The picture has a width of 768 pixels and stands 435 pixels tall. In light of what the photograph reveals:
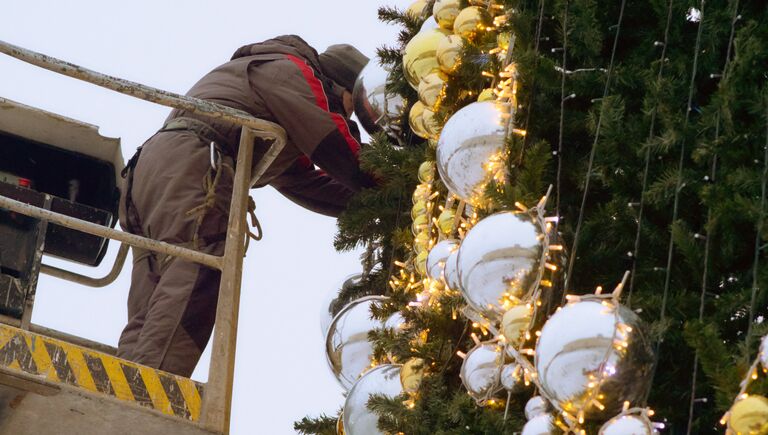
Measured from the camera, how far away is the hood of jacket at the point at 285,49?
20.1 ft

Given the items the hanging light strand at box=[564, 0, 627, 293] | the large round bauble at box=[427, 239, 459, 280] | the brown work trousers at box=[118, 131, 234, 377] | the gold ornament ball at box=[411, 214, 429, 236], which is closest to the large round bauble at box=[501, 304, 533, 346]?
the hanging light strand at box=[564, 0, 627, 293]

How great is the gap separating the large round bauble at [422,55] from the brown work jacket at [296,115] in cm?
67

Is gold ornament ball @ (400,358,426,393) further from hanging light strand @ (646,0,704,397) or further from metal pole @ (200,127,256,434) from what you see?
hanging light strand @ (646,0,704,397)

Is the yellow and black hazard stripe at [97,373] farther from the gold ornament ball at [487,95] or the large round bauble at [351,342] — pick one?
the gold ornament ball at [487,95]

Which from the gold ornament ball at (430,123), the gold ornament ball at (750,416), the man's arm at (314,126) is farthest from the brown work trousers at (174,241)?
the gold ornament ball at (750,416)

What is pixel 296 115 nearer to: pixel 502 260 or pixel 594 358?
pixel 502 260

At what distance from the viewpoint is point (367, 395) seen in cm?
475

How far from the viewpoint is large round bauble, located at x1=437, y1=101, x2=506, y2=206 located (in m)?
4.38

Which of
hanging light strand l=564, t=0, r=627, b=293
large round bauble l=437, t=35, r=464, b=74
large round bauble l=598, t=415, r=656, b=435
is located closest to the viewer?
large round bauble l=598, t=415, r=656, b=435

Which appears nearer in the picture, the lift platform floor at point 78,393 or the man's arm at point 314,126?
the lift platform floor at point 78,393

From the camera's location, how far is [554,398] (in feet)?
11.9

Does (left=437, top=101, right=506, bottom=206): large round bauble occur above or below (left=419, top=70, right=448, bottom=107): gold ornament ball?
below

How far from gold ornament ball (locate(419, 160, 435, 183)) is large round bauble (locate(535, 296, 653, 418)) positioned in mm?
1525

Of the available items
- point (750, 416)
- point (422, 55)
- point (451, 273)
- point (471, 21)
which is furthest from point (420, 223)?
point (750, 416)
